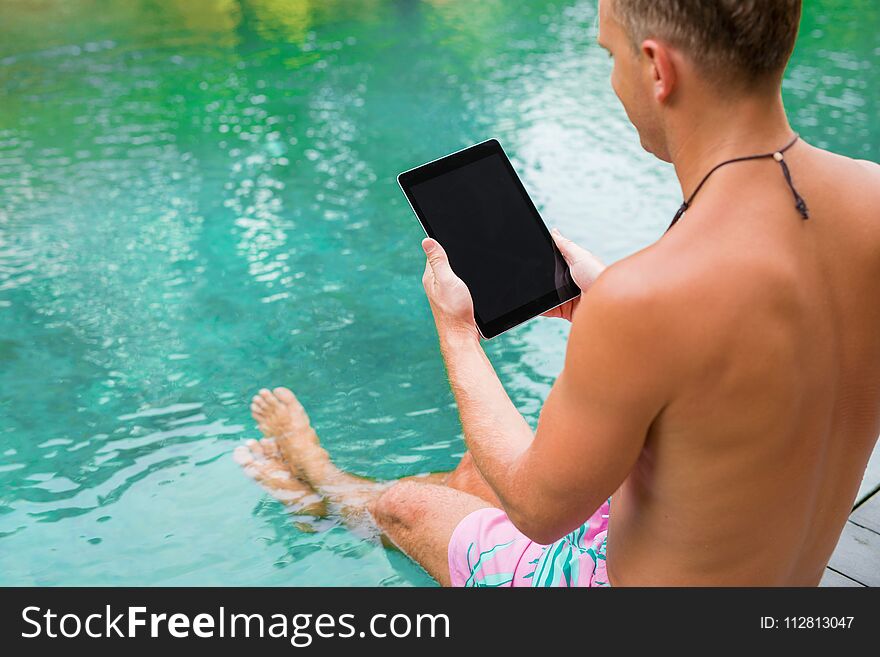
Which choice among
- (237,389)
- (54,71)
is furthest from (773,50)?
(54,71)

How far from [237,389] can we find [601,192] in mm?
2606

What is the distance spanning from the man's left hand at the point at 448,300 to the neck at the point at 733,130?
0.58 m

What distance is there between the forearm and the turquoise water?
1038 millimetres

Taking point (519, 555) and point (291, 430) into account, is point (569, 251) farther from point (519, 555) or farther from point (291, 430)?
point (291, 430)

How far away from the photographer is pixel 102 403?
3455 millimetres

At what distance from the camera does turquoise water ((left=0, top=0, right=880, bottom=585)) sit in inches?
117

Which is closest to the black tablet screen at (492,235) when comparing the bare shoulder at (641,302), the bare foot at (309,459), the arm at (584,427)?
the arm at (584,427)

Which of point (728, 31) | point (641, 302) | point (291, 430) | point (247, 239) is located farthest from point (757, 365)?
point (247, 239)

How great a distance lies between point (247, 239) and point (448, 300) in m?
3.24

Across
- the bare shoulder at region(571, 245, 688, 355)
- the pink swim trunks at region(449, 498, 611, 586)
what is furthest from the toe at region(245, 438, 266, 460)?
the bare shoulder at region(571, 245, 688, 355)

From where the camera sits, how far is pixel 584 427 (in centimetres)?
116

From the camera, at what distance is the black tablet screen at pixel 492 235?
5.96ft

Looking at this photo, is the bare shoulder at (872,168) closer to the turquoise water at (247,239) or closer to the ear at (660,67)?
the ear at (660,67)

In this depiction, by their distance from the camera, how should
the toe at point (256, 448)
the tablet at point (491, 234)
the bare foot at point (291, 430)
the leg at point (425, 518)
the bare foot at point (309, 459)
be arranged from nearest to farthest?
the tablet at point (491, 234), the leg at point (425, 518), the bare foot at point (309, 459), the bare foot at point (291, 430), the toe at point (256, 448)
